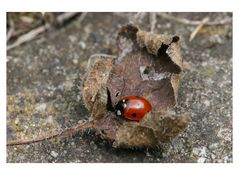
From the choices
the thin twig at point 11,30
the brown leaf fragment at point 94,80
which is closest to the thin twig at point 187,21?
the brown leaf fragment at point 94,80

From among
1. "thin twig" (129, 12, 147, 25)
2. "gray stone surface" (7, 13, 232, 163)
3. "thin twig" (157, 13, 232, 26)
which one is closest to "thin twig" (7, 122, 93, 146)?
"gray stone surface" (7, 13, 232, 163)

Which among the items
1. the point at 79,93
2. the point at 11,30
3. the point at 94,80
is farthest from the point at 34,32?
the point at 94,80

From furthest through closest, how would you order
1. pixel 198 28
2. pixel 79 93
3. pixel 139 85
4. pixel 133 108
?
pixel 198 28 → pixel 79 93 → pixel 139 85 → pixel 133 108

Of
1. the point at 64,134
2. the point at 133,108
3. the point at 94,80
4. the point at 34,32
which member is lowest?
the point at 64,134

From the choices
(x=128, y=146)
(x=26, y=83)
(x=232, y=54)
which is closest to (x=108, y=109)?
(x=128, y=146)

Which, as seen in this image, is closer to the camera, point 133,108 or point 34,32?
point 133,108

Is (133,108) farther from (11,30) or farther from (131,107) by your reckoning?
(11,30)

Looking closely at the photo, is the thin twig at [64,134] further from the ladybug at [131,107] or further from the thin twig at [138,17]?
the thin twig at [138,17]
